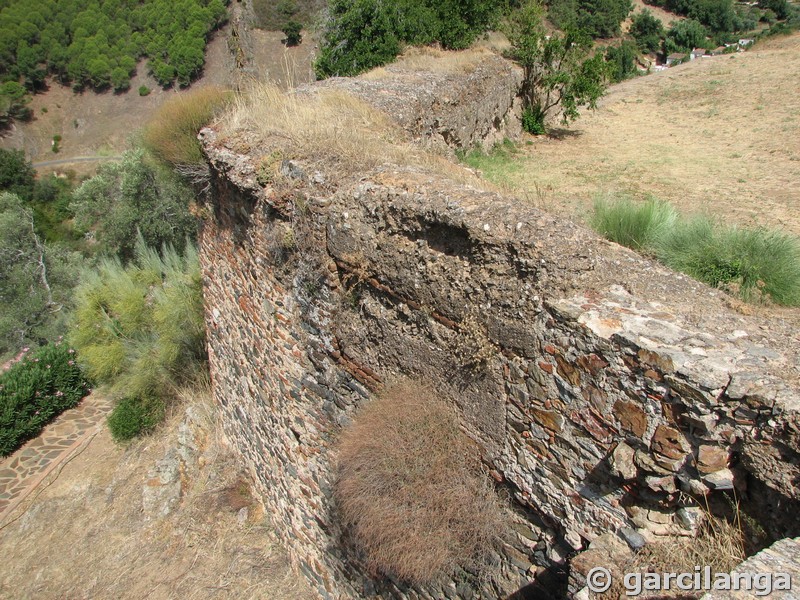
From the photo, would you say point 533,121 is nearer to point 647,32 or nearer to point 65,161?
point 647,32

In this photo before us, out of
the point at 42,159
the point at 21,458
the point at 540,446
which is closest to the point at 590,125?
the point at 540,446

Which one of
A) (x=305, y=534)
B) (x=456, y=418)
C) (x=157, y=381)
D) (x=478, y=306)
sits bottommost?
(x=157, y=381)

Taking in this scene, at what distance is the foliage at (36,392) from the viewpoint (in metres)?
8.84

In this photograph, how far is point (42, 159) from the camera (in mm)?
38844

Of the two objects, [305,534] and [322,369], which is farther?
[305,534]

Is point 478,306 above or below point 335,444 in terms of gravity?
above

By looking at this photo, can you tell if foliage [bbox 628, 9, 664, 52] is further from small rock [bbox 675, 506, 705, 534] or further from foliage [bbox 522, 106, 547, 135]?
small rock [bbox 675, 506, 705, 534]

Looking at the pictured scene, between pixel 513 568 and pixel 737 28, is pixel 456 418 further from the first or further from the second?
pixel 737 28

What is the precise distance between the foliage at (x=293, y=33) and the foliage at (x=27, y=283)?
26.2 meters

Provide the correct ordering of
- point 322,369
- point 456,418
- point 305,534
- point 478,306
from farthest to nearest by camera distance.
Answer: point 305,534
point 322,369
point 456,418
point 478,306

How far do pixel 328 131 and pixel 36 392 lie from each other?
7.88 m

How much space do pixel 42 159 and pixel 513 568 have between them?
45773 millimetres

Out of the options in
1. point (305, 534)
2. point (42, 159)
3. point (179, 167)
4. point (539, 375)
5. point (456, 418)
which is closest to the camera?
point (539, 375)

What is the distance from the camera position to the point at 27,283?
14648 mm
